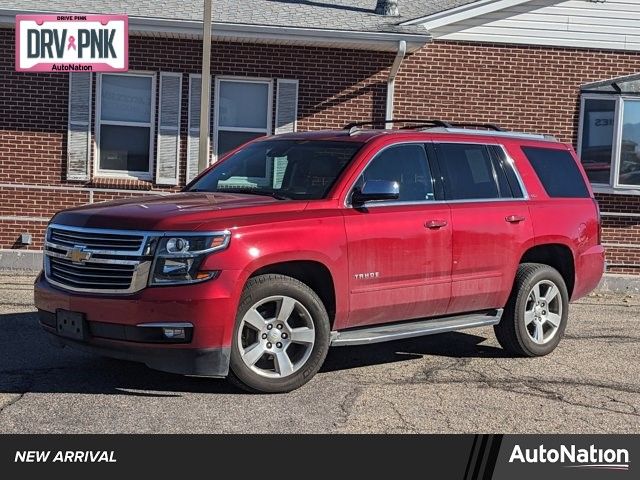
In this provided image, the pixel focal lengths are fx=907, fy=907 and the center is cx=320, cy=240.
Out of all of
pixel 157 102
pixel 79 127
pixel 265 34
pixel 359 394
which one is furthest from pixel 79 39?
pixel 359 394

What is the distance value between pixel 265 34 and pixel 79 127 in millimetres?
3122

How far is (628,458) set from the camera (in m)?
5.00

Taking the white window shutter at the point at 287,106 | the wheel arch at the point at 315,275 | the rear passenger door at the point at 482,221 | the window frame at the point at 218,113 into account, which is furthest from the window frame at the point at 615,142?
the wheel arch at the point at 315,275

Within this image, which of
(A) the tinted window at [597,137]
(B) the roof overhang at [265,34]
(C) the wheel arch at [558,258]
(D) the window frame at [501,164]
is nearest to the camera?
(D) the window frame at [501,164]

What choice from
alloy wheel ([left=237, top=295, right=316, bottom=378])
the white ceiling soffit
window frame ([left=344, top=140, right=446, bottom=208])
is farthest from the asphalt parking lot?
the white ceiling soffit

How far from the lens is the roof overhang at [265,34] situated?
12.8m

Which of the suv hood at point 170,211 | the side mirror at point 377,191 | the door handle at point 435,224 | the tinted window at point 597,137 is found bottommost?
the door handle at point 435,224

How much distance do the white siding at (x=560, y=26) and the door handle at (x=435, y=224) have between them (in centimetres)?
767

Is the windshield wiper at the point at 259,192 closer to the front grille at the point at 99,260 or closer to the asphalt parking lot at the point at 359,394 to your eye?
the front grille at the point at 99,260

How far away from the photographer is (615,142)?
14250 millimetres

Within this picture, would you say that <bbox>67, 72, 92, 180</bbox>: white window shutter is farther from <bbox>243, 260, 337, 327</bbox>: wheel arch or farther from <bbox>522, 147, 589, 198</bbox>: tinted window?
<bbox>243, 260, 337, 327</bbox>: wheel arch

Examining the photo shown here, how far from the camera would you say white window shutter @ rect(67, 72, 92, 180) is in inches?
531

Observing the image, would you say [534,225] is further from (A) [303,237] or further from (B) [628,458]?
(B) [628,458]

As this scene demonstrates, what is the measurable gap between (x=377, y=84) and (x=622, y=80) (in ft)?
12.4
